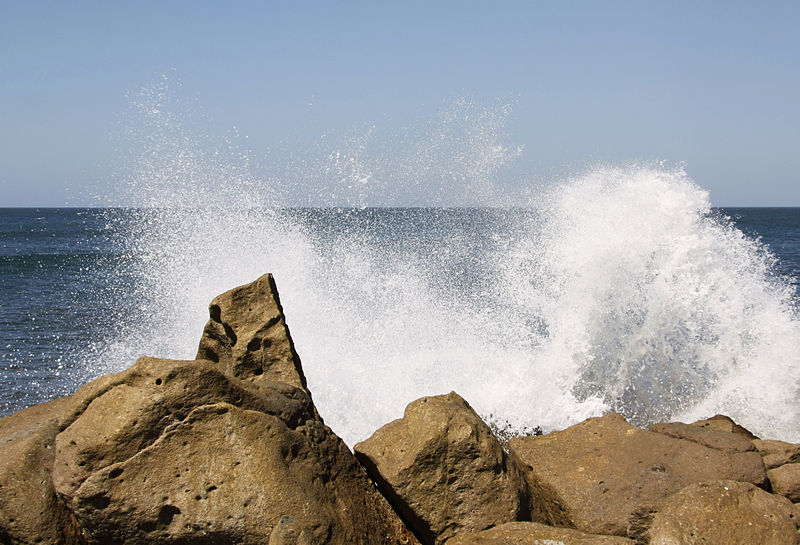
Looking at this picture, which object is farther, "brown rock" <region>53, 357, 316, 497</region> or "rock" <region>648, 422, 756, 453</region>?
"rock" <region>648, 422, 756, 453</region>

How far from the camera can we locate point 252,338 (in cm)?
443

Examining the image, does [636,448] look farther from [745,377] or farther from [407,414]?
[745,377]

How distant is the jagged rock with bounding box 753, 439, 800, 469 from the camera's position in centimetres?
454

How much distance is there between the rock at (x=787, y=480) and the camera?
164 inches

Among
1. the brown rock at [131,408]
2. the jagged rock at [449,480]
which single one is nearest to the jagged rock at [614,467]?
the jagged rock at [449,480]

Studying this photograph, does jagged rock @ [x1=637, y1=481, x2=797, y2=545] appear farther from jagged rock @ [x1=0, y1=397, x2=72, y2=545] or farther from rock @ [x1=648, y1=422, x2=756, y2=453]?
jagged rock @ [x1=0, y1=397, x2=72, y2=545]

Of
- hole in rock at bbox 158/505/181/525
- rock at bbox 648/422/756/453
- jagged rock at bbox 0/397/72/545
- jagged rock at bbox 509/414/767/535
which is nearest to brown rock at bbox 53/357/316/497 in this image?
jagged rock at bbox 0/397/72/545

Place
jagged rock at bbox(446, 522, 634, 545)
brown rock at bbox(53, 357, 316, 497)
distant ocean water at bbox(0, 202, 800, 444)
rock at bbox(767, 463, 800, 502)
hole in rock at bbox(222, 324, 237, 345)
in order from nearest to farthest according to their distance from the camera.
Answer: jagged rock at bbox(446, 522, 634, 545), brown rock at bbox(53, 357, 316, 497), rock at bbox(767, 463, 800, 502), hole in rock at bbox(222, 324, 237, 345), distant ocean water at bbox(0, 202, 800, 444)

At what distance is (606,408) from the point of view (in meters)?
7.34

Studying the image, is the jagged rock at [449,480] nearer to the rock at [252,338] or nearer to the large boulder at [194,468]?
the large boulder at [194,468]

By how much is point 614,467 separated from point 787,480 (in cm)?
119

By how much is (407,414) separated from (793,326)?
6888mm

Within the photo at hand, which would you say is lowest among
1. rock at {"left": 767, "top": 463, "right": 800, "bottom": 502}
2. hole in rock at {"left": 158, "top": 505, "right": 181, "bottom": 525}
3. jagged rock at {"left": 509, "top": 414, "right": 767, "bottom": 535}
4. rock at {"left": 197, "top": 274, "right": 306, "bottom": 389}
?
rock at {"left": 767, "top": 463, "right": 800, "bottom": 502}

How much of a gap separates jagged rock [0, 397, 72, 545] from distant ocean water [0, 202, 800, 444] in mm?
3379
